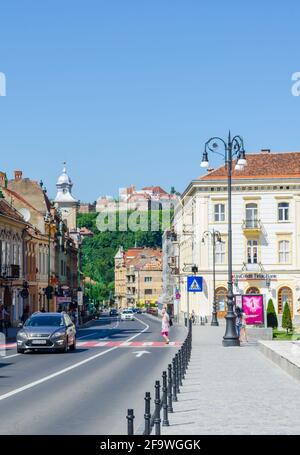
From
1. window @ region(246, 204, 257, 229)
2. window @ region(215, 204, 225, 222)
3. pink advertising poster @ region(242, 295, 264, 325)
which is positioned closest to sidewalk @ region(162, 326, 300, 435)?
pink advertising poster @ region(242, 295, 264, 325)

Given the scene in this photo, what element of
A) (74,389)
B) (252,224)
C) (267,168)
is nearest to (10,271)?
(252,224)

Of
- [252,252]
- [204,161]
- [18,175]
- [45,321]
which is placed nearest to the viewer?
[45,321]

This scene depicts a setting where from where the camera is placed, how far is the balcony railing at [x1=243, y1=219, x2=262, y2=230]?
3276 inches

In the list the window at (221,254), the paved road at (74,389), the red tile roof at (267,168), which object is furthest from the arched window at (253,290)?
the paved road at (74,389)

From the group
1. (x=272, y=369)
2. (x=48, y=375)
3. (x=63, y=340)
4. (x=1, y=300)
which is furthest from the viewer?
(x=1, y=300)

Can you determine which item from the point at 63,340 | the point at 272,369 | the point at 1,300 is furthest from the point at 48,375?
the point at 1,300

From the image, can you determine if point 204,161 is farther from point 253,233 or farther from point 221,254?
point 221,254

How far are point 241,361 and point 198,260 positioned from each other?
56.2 meters

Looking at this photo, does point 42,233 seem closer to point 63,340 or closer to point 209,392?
point 63,340

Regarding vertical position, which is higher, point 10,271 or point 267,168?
point 267,168

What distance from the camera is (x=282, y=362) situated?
24.9m

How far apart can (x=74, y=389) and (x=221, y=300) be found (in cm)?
6290

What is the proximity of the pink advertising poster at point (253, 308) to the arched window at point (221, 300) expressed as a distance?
2831cm
